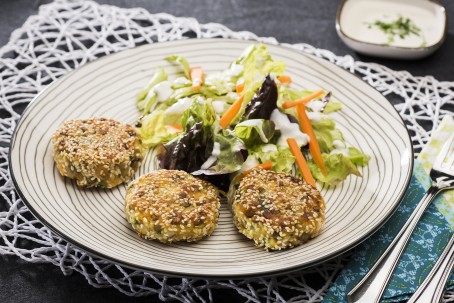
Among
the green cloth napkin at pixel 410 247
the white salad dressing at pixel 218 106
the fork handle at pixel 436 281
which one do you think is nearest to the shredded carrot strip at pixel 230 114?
the white salad dressing at pixel 218 106

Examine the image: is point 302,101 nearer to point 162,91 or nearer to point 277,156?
point 277,156

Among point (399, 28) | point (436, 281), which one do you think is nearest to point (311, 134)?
point (436, 281)

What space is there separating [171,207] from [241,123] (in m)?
0.80

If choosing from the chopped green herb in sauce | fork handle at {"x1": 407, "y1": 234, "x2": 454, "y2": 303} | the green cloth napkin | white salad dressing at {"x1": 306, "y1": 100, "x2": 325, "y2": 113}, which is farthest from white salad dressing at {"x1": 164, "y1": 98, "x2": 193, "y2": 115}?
the chopped green herb in sauce

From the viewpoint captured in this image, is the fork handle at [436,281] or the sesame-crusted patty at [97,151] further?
the sesame-crusted patty at [97,151]

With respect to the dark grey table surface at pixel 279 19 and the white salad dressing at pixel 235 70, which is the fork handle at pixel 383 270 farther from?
the dark grey table surface at pixel 279 19

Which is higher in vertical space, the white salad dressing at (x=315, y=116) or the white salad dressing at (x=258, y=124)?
the white salad dressing at (x=258, y=124)

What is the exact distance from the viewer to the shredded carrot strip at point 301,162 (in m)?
3.73

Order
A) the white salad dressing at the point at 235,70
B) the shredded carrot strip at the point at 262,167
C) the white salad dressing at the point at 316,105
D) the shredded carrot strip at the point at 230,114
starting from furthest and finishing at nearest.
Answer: the white salad dressing at the point at 235,70
the white salad dressing at the point at 316,105
the shredded carrot strip at the point at 230,114
the shredded carrot strip at the point at 262,167

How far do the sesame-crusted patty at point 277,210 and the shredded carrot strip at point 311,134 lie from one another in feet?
1.30

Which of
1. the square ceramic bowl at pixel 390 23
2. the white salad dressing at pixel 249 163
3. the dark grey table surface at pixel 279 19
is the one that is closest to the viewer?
the white salad dressing at pixel 249 163

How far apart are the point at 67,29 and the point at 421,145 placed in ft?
9.08

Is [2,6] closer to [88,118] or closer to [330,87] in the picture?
[88,118]

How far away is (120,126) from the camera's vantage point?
3.80 metres
